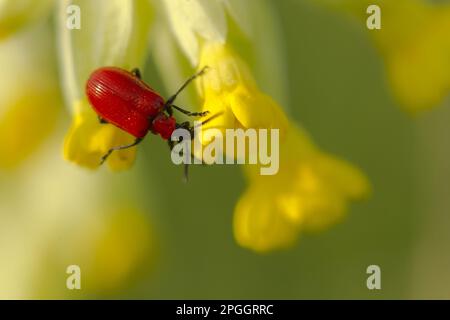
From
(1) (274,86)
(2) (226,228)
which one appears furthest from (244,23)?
(2) (226,228)

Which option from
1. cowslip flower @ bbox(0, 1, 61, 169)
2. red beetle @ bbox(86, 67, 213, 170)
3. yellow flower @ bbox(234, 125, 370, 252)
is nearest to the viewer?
red beetle @ bbox(86, 67, 213, 170)

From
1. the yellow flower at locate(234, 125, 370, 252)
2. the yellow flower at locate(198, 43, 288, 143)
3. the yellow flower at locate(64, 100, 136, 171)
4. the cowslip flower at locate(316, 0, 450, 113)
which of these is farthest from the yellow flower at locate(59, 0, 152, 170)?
the cowslip flower at locate(316, 0, 450, 113)

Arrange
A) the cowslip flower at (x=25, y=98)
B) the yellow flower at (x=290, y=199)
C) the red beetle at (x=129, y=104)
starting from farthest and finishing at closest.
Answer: the cowslip flower at (x=25, y=98), the yellow flower at (x=290, y=199), the red beetle at (x=129, y=104)

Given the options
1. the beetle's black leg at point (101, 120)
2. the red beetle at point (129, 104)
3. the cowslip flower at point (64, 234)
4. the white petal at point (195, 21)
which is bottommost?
the cowslip flower at point (64, 234)

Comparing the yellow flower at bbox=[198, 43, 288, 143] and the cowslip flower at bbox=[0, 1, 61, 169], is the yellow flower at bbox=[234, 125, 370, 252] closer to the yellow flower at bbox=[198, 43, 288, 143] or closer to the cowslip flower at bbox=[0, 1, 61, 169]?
the yellow flower at bbox=[198, 43, 288, 143]

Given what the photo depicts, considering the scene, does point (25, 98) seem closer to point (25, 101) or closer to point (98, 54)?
point (25, 101)

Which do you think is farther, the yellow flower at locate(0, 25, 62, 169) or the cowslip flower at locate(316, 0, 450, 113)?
the yellow flower at locate(0, 25, 62, 169)

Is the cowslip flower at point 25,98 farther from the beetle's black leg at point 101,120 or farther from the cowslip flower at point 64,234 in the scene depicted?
the beetle's black leg at point 101,120

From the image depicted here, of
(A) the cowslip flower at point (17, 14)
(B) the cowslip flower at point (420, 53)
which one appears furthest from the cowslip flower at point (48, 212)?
(B) the cowslip flower at point (420, 53)
